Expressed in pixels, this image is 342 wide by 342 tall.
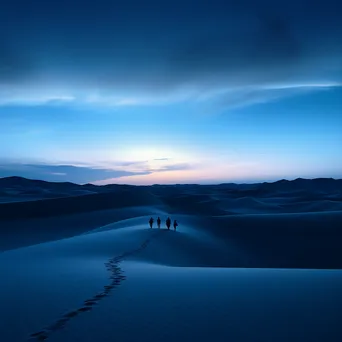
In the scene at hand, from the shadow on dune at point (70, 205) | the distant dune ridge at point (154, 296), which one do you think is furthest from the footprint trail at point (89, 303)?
the shadow on dune at point (70, 205)

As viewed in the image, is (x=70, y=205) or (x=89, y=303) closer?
(x=89, y=303)

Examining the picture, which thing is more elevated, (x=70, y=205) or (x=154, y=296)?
(x=154, y=296)

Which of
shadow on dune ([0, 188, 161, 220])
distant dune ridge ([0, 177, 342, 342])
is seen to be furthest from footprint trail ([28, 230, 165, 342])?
shadow on dune ([0, 188, 161, 220])

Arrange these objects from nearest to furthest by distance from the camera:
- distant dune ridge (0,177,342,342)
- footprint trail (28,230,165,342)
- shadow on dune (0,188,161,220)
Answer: footprint trail (28,230,165,342) → distant dune ridge (0,177,342,342) → shadow on dune (0,188,161,220)

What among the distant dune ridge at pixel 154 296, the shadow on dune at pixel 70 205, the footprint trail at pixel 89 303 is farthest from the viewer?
the shadow on dune at pixel 70 205

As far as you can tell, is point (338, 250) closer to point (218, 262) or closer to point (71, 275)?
point (218, 262)

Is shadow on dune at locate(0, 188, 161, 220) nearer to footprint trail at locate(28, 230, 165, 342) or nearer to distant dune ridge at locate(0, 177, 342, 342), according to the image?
distant dune ridge at locate(0, 177, 342, 342)

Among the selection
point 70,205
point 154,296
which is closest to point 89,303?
point 154,296

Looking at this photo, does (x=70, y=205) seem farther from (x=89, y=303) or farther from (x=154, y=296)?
(x=89, y=303)

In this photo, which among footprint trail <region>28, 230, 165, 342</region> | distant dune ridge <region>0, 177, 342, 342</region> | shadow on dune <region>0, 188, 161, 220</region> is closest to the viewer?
footprint trail <region>28, 230, 165, 342</region>

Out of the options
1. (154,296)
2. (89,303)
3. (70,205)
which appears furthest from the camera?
(70,205)

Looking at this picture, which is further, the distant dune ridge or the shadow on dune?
the shadow on dune

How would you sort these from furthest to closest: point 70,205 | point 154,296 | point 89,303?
1. point 70,205
2. point 154,296
3. point 89,303

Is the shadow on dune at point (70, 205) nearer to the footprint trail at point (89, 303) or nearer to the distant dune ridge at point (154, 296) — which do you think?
the distant dune ridge at point (154, 296)
